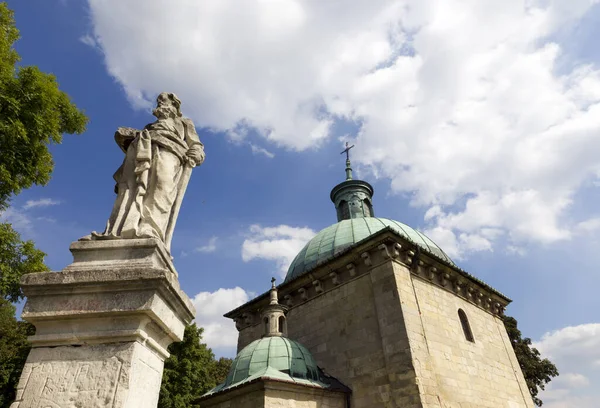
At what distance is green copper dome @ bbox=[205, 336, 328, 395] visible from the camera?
39.4ft

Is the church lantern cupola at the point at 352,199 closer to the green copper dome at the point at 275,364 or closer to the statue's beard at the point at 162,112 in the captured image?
the green copper dome at the point at 275,364

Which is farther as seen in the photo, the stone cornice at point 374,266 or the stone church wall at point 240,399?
the stone cornice at point 374,266

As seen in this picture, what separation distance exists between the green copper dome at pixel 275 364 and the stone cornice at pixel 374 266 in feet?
9.56

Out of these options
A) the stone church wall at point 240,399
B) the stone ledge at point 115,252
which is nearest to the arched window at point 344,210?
the stone church wall at point 240,399

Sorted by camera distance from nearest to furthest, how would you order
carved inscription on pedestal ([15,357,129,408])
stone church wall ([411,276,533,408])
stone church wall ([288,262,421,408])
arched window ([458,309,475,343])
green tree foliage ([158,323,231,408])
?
1. carved inscription on pedestal ([15,357,129,408])
2. stone church wall ([288,262,421,408])
3. stone church wall ([411,276,533,408])
4. arched window ([458,309,475,343])
5. green tree foliage ([158,323,231,408])

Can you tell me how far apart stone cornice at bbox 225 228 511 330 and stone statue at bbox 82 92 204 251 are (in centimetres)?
1003

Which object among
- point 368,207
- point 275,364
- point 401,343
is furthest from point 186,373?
point 401,343

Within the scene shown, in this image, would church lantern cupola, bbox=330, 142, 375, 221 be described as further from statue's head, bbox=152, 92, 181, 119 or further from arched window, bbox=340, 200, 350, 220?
statue's head, bbox=152, 92, 181, 119

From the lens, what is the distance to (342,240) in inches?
683

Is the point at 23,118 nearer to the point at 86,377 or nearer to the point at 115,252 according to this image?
the point at 115,252

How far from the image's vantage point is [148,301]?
10.9ft

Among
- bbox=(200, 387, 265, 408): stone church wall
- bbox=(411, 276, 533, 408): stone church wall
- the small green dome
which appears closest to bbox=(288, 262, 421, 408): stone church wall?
bbox=(411, 276, 533, 408): stone church wall

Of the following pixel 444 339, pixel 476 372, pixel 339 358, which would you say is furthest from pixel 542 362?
pixel 339 358

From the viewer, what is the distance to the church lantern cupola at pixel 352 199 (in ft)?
70.8
